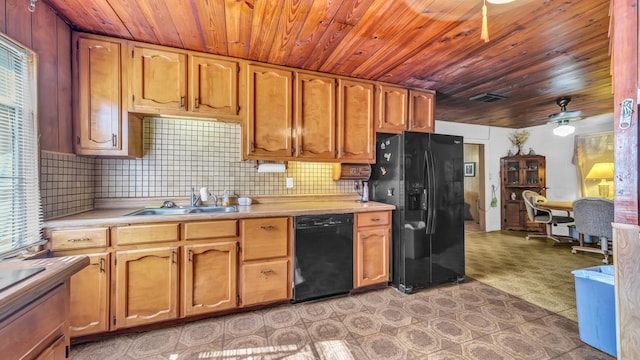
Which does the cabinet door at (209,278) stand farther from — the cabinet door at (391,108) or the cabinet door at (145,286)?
the cabinet door at (391,108)

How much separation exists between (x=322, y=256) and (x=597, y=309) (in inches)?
78.3

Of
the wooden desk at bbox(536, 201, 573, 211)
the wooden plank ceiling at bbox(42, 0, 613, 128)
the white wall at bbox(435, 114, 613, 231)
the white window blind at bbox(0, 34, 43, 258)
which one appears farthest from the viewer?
the white wall at bbox(435, 114, 613, 231)

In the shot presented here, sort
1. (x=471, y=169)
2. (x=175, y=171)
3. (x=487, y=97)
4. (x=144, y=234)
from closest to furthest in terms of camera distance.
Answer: (x=144, y=234), (x=175, y=171), (x=487, y=97), (x=471, y=169)

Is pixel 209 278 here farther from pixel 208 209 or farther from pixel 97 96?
pixel 97 96

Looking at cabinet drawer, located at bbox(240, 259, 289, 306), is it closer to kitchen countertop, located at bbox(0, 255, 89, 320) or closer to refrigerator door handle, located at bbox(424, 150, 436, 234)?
kitchen countertop, located at bbox(0, 255, 89, 320)

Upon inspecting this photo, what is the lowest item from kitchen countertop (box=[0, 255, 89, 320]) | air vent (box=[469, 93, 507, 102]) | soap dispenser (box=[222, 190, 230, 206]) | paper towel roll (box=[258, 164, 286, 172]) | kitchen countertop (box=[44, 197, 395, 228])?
kitchen countertop (box=[0, 255, 89, 320])

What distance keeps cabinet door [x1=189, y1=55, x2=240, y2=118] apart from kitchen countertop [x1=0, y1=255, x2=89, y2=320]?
1.57 meters

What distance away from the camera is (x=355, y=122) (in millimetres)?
2783

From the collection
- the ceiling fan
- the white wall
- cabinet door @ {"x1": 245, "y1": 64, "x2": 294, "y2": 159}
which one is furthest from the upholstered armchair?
cabinet door @ {"x1": 245, "y1": 64, "x2": 294, "y2": 159}

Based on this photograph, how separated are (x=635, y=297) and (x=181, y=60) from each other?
333 cm

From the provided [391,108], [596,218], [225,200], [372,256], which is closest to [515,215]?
[596,218]

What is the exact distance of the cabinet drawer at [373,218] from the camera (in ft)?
8.41

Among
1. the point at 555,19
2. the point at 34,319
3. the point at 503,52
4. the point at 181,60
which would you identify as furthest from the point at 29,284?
the point at 503,52

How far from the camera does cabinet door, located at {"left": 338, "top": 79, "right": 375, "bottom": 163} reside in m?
2.72
